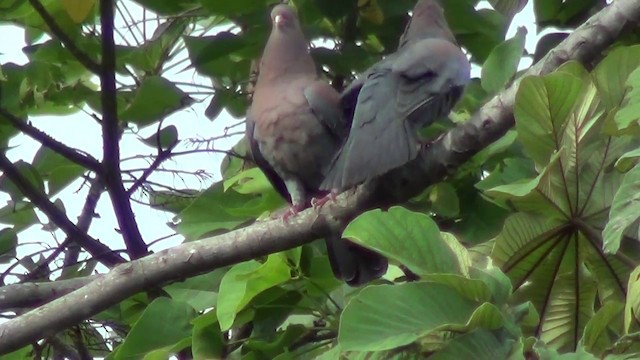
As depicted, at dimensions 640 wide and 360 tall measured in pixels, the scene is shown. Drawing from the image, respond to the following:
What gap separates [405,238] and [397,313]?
130 millimetres

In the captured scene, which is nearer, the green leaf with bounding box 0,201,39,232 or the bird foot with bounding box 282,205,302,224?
the bird foot with bounding box 282,205,302,224

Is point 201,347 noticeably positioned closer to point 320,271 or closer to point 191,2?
point 320,271

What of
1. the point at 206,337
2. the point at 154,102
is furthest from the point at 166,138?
the point at 206,337

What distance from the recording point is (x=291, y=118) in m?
3.02

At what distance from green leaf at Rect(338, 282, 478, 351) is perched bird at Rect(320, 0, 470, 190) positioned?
659mm

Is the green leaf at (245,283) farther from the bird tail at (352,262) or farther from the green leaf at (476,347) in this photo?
the green leaf at (476,347)

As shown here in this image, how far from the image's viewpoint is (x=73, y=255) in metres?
3.51

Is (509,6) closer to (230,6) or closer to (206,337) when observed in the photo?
(230,6)

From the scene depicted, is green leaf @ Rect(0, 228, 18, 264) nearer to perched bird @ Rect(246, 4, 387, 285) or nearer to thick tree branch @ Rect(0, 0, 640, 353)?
perched bird @ Rect(246, 4, 387, 285)

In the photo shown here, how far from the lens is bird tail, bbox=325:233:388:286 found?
97.0 inches

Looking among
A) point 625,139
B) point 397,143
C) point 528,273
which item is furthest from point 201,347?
point 625,139

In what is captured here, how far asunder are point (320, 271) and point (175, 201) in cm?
104

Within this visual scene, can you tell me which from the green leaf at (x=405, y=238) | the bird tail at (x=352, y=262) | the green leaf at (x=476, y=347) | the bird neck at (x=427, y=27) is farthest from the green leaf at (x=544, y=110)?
the bird neck at (x=427, y=27)

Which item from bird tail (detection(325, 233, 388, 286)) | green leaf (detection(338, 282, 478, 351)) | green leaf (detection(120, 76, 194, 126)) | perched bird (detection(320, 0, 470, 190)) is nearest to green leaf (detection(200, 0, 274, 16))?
green leaf (detection(120, 76, 194, 126))
